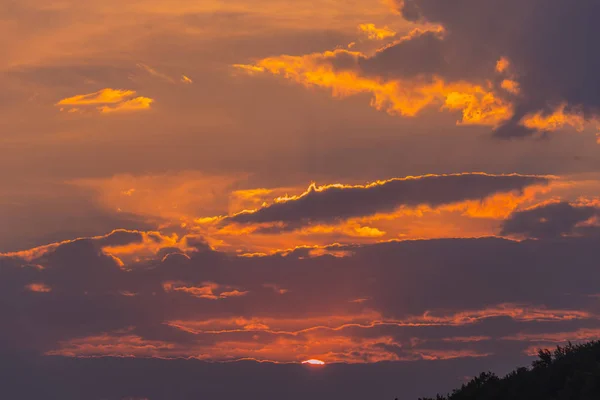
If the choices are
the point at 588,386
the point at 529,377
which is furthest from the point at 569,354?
the point at 588,386

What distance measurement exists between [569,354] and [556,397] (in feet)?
40.8

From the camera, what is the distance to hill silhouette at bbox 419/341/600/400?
3415 inches

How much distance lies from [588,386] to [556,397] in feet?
25.4

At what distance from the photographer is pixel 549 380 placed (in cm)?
9750

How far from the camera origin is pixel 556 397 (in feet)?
297

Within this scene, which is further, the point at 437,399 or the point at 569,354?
the point at 437,399

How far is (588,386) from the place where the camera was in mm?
83188

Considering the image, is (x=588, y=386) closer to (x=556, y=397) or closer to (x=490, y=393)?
(x=556, y=397)

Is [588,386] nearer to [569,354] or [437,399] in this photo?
[569,354]

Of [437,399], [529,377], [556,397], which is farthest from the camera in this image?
[437,399]

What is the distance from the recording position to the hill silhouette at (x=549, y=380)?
8675 centimetres

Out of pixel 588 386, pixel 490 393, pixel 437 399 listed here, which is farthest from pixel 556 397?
pixel 437 399

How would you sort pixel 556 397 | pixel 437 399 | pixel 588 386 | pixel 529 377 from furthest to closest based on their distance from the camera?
pixel 437 399 → pixel 529 377 → pixel 556 397 → pixel 588 386

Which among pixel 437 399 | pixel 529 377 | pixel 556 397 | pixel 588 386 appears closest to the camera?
pixel 588 386
